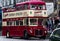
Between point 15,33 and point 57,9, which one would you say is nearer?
point 15,33

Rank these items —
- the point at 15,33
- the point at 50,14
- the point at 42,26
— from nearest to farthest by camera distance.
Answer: the point at 42,26 → the point at 15,33 → the point at 50,14

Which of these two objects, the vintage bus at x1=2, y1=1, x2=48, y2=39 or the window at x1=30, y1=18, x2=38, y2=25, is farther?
the window at x1=30, y1=18, x2=38, y2=25

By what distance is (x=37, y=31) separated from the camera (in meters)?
35.8

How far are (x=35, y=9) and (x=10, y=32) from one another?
5239mm

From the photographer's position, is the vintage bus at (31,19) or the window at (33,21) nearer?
the vintage bus at (31,19)

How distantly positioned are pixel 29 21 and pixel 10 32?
4.26 metres

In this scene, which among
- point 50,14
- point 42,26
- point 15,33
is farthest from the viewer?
point 50,14

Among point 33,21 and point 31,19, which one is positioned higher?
point 31,19

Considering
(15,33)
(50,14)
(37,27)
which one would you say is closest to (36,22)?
(37,27)

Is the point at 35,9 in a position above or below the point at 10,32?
above

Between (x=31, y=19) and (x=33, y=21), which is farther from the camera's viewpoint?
(x=33, y=21)

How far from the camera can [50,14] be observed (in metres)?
51.4

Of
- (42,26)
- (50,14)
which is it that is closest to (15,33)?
(42,26)

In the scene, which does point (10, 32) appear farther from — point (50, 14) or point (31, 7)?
point (50, 14)
